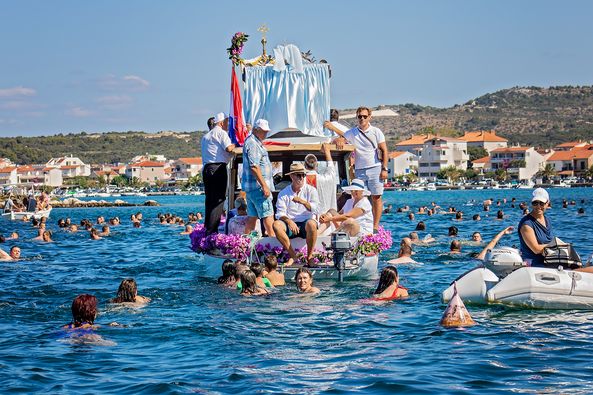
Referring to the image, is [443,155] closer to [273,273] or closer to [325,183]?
[325,183]

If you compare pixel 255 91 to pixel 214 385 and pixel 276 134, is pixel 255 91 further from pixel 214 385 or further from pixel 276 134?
pixel 214 385

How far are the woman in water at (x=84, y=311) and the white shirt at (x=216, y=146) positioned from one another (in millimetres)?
6940

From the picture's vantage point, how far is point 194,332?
12.8 meters

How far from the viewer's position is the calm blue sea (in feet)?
32.2

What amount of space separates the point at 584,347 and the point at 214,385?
4750 mm

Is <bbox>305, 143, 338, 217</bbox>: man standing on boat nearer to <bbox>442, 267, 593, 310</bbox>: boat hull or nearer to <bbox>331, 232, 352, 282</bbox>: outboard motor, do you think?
<bbox>331, 232, 352, 282</bbox>: outboard motor

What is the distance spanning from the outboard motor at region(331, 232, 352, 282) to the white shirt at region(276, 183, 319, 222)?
2.86 ft

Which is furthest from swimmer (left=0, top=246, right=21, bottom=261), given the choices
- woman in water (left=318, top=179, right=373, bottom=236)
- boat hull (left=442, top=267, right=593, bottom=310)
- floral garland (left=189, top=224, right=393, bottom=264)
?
boat hull (left=442, top=267, right=593, bottom=310)

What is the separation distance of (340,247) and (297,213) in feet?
4.02

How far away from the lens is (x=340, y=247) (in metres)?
16.2

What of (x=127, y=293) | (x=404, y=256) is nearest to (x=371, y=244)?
(x=404, y=256)

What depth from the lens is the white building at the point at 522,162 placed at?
172500 millimetres

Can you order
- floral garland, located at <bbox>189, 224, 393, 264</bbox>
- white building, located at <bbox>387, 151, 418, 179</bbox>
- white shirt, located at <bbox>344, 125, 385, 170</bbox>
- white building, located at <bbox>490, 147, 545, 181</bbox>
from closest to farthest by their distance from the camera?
1. floral garland, located at <bbox>189, 224, 393, 264</bbox>
2. white shirt, located at <bbox>344, 125, 385, 170</bbox>
3. white building, located at <bbox>490, 147, 545, 181</bbox>
4. white building, located at <bbox>387, 151, 418, 179</bbox>

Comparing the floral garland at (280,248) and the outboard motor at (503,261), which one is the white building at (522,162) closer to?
the floral garland at (280,248)
